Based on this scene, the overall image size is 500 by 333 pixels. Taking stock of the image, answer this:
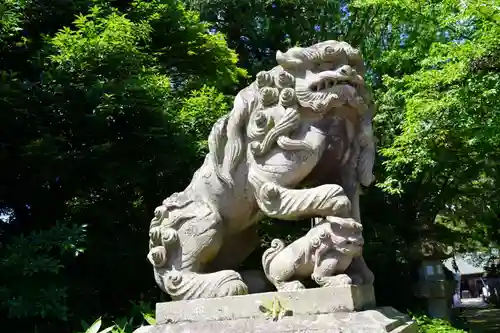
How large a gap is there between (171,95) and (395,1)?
14.0 feet

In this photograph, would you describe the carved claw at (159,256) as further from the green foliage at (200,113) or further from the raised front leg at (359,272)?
the green foliage at (200,113)

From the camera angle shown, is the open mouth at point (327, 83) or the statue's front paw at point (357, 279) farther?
the open mouth at point (327, 83)

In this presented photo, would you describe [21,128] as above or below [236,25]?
below

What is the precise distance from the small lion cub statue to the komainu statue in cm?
13

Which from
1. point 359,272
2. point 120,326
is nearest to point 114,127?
point 120,326

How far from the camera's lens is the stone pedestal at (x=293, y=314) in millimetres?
2701

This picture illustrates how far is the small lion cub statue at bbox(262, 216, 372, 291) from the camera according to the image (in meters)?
2.88

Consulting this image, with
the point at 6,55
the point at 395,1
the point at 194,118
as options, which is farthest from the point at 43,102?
the point at 395,1

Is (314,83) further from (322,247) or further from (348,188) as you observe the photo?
(322,247)

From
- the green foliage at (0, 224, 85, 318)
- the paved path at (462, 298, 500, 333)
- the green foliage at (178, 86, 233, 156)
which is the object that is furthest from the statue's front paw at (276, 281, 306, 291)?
the paved path at (462, 298, 500, 333)

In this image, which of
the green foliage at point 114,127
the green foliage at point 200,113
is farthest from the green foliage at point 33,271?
the green foliage at point 200,113

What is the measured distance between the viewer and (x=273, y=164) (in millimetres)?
3119

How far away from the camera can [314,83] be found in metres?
3.18

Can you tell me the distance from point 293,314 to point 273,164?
0.82 meters
